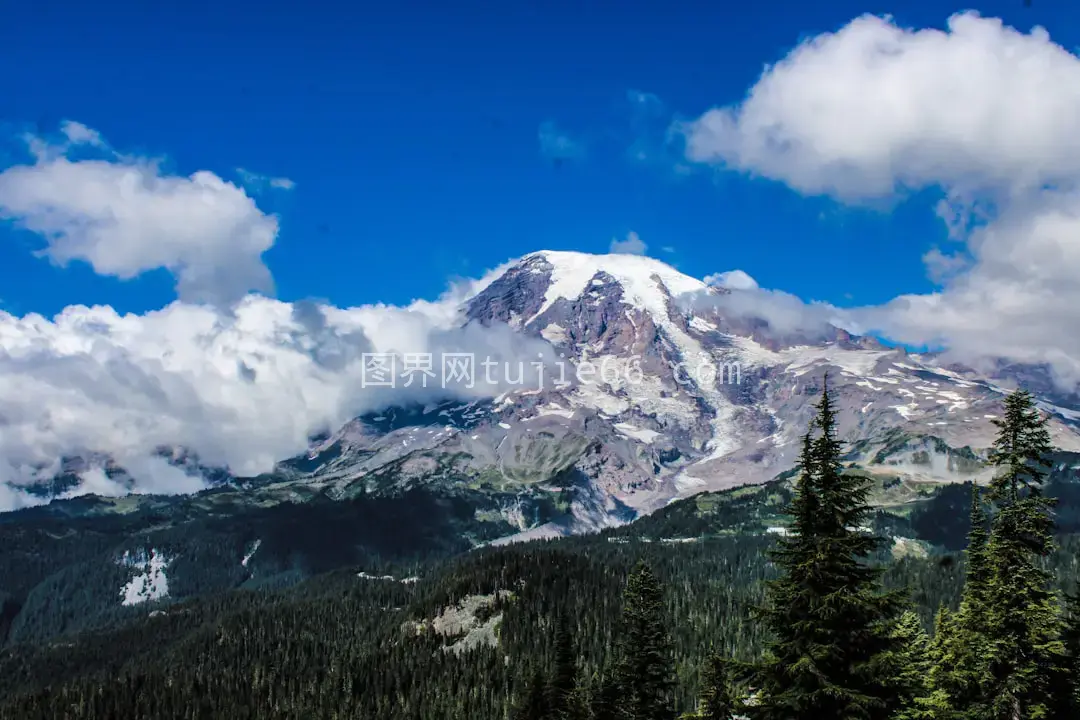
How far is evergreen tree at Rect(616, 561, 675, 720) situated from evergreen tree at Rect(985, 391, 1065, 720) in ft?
74.5

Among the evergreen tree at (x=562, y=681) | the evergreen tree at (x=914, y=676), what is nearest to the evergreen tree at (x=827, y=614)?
the evergreen tree at (x=914, y=676)

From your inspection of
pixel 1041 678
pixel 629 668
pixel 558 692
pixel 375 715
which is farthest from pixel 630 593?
pixel 375 715

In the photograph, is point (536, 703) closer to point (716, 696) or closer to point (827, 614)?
point (716, 696)

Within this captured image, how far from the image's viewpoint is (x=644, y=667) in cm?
5541

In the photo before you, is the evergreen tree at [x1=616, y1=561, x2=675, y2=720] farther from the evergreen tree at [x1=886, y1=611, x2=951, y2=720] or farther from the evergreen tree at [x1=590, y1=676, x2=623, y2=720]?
the evergreen tree at [x1=886, y1=611, x2=951, y2=720]

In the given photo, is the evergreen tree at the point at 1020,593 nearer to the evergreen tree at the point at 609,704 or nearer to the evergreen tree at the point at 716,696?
the evergreen tree at the point at 716,696

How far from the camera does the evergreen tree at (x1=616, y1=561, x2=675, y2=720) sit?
55.0 meters

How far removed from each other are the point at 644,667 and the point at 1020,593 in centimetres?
2629

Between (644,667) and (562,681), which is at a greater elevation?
(644,667)

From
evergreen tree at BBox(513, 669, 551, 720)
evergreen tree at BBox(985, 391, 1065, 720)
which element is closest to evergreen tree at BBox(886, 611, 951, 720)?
evergreen tree at BBox(985, 391, 1065, 720)

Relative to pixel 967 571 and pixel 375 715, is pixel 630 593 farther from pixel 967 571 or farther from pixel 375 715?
pixel 375 715

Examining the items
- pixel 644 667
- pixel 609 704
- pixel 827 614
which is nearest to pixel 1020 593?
pixel 827 614

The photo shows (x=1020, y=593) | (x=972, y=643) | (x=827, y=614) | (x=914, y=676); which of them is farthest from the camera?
(x=914, y=676)

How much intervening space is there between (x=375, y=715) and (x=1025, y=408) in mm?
189692
